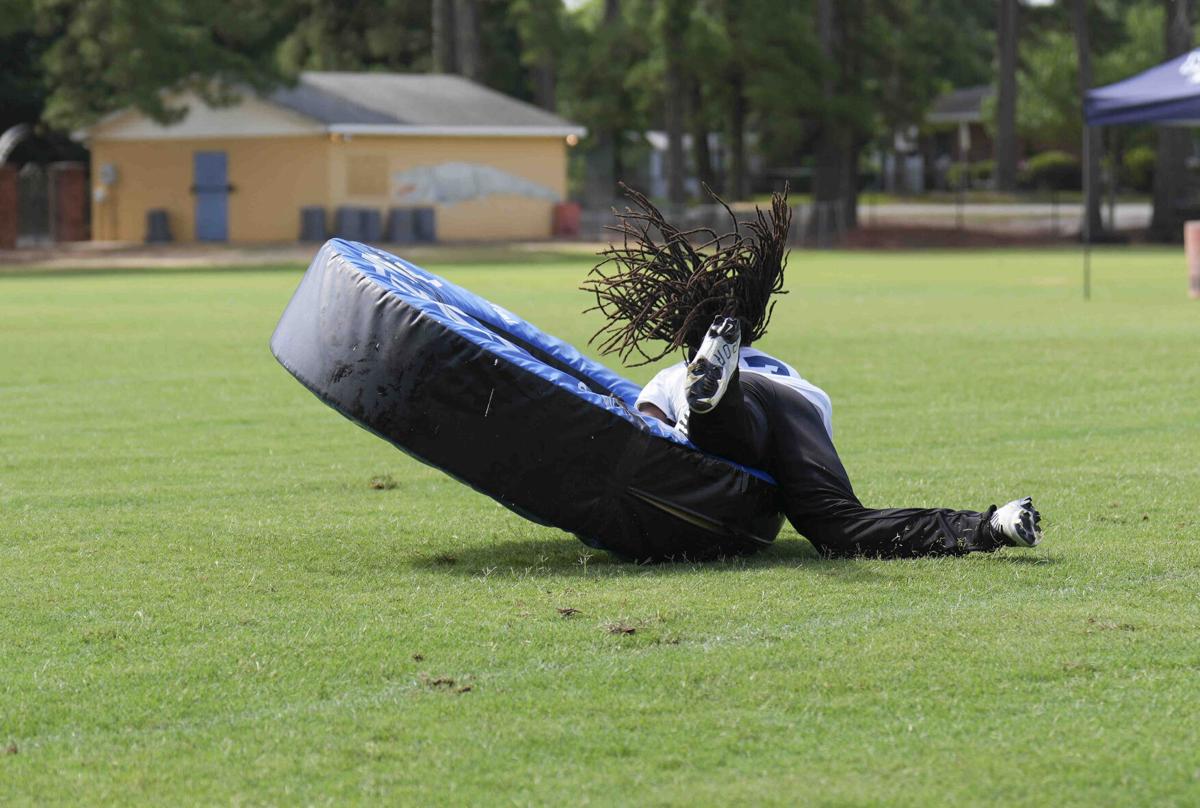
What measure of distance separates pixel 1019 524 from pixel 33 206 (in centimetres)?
4710

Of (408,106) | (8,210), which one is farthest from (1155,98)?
(8,210)

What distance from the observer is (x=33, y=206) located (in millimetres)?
50438

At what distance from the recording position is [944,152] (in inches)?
3957

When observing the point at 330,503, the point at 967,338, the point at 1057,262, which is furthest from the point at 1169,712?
the point at 1057,262

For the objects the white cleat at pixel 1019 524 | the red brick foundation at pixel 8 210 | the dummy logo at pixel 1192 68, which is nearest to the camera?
the white cleat at pixel 1019 524

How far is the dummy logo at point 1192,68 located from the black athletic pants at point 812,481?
665 inches

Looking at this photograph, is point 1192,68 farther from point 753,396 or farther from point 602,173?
point 602,173

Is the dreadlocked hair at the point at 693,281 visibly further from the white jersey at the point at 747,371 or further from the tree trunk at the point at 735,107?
the tree trunk at the point at 735,107

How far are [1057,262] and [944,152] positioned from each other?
62899 millimetres

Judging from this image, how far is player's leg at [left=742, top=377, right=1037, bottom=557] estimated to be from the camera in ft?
23.8

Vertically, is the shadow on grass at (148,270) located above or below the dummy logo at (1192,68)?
below

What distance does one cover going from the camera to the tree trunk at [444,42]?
57406 millimetres

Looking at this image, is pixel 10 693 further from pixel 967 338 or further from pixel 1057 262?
pixel 1057 262

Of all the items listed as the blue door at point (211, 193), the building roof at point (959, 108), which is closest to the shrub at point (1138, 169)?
the building roof at point (959, 108)
